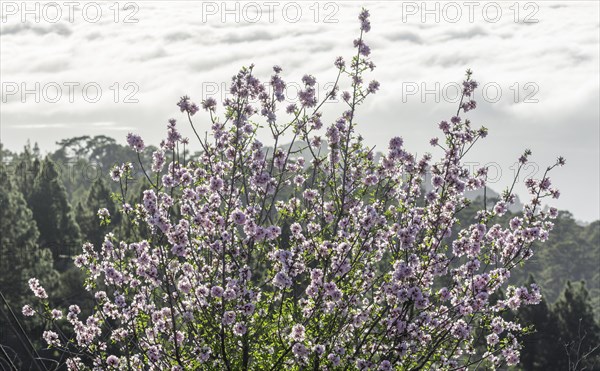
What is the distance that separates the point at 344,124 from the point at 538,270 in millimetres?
89615

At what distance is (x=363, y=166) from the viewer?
10.2 meters

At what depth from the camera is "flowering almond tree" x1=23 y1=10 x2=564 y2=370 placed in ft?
27.6

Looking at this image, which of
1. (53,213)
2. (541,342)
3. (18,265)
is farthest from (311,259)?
(53,213)

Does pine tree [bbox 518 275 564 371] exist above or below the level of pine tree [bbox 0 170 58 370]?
below

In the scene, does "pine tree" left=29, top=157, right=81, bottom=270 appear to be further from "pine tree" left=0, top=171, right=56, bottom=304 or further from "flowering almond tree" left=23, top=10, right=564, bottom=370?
"flowering almond tree" left=23, top=10, right=564, bottom=370

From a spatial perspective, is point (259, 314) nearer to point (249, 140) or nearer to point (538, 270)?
point (249, 140)

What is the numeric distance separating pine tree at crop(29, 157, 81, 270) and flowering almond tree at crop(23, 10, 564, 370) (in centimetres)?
3070

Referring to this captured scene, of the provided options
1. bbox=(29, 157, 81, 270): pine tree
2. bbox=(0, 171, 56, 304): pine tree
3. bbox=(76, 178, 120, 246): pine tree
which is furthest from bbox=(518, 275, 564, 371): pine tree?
bbox=(29, 157, 81, 270): pine tree

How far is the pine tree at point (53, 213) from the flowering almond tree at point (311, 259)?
30.7 meters

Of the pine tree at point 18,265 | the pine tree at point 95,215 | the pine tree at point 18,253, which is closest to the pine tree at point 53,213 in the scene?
the pine tree at point 95,215

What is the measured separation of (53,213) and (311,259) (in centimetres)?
3647

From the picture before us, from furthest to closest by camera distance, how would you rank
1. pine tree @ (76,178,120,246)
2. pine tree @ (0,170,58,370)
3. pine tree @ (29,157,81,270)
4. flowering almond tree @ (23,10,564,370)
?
1. pine tree @ (76,178,120,246)
2. pine tree @ (29,157,81,270)
3. pine tree @ (0,170,58,370)
4. flowering almond tree @ (23,10,564,370)

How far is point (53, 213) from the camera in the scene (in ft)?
138

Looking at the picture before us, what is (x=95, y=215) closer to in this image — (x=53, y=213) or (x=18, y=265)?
(x=53, y=213)
